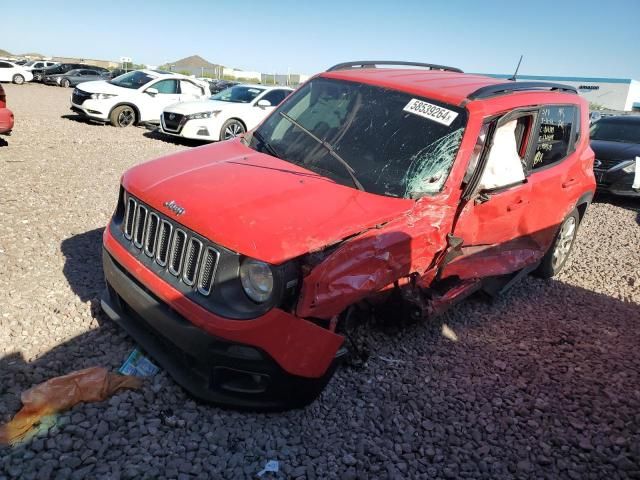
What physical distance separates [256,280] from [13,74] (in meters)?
33.4

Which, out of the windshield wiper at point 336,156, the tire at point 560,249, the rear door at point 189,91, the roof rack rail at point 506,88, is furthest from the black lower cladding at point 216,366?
the rear door at point 189,91

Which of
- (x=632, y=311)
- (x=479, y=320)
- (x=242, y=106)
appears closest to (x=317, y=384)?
(x=479, y=320)

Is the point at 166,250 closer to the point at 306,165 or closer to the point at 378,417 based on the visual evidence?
the point at 306,165

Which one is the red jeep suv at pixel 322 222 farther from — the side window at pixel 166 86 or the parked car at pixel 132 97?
the side window at pixel 166 86

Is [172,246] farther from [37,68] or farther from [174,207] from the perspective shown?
[37,68]

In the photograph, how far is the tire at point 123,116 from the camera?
1303cm

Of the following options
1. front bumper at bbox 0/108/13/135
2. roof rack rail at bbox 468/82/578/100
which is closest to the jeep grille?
roof rack rail at bbox 468/82/578/100

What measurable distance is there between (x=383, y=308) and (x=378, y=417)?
686 millimetres

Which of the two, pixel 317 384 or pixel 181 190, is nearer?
pixel 317 384

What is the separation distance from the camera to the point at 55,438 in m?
2.42

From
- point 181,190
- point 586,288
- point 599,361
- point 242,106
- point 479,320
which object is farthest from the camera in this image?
point 242,106

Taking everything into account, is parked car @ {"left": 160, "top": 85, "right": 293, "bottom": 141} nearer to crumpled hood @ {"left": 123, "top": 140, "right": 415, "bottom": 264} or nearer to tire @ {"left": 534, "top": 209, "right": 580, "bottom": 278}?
tire @ {"left": 534, "top": 209, "right": 580, "bottom": 278}

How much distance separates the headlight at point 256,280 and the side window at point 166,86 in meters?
12.8

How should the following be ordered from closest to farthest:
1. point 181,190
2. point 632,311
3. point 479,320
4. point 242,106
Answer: point 181,190 < point 479,320 < point 632,311 < point 242,106
